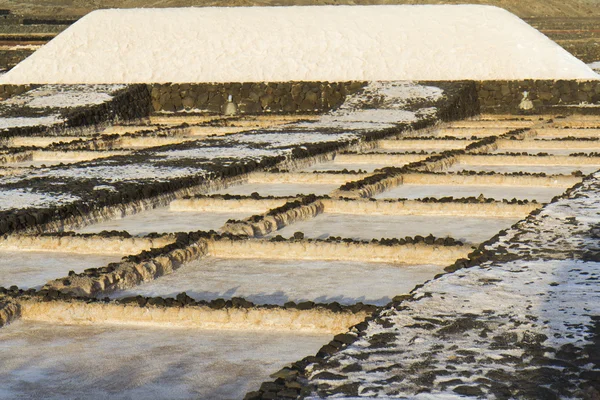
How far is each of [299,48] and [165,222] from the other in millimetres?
10273

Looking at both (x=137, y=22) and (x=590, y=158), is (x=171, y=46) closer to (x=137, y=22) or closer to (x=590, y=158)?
(x=137, y=22)

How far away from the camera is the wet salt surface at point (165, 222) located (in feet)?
22.2

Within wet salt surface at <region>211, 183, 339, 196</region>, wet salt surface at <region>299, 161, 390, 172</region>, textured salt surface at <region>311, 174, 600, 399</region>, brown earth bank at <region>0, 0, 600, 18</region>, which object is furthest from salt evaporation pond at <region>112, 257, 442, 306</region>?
brown earth bank at <region>0, 0, 600, 18</region>

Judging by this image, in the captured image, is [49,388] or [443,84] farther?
[443,84]

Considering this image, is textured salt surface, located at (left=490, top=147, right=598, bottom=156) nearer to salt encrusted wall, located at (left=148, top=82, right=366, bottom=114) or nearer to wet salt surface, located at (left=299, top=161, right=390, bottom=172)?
wet salt surface, located at (left=299, top=161, right=390, bottom=172)

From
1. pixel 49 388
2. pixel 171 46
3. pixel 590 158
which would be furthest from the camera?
pixel 171 46

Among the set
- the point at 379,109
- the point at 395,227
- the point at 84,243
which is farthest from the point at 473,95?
the point at 84,243

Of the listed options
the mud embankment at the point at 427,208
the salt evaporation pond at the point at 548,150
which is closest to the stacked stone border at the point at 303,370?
the mud embankment at the point at 427,208

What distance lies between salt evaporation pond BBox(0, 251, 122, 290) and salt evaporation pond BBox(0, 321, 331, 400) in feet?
2.73

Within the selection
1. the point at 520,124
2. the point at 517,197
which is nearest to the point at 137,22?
the point at 520,124

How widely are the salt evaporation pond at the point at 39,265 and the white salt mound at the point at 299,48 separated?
1053 cm

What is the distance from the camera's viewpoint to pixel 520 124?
14250 mm

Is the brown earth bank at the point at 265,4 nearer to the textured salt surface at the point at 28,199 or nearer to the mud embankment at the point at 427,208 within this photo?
the textured salt surface at the point at 28,199

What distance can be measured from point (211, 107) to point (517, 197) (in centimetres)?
897
